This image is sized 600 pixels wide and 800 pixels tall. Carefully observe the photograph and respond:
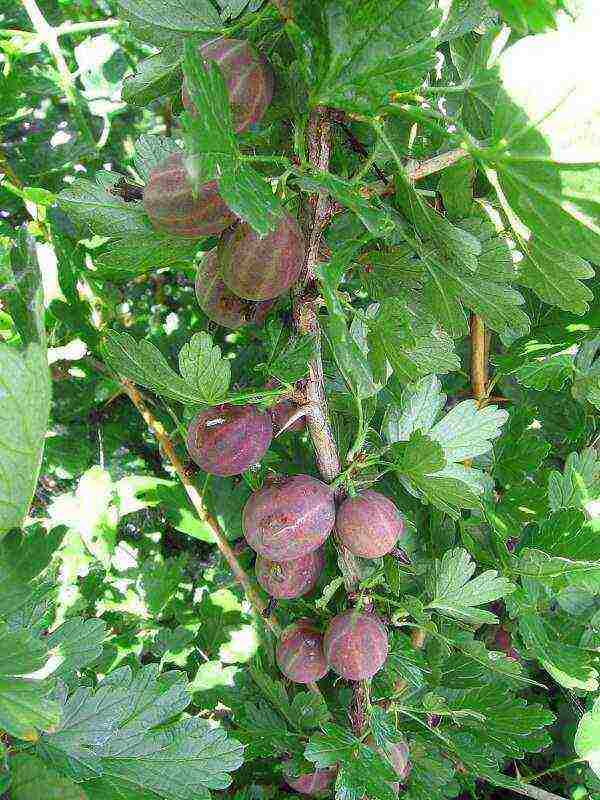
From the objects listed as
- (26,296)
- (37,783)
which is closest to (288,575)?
(37,783)

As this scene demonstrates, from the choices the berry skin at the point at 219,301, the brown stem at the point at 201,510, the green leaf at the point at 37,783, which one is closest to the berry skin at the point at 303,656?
the brown stem at the point at 201,510

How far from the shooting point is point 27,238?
0.68m

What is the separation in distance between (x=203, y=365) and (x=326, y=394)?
0.23 m

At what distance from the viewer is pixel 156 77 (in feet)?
2.11

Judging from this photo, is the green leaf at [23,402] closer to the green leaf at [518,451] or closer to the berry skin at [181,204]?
the berry skin at [181,204]

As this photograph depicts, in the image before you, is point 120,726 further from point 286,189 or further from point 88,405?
point 88,405

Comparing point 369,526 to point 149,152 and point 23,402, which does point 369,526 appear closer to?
point 23,402

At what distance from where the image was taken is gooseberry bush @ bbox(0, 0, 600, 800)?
537 millimetres

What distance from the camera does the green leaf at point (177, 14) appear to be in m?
0.63

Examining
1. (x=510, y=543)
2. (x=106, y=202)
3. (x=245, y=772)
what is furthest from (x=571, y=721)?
(x=106, y=202)

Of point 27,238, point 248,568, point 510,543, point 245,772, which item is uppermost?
point 27,238

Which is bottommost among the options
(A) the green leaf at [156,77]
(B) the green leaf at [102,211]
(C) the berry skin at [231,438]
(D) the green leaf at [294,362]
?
(C) the berry skin at [231,438]

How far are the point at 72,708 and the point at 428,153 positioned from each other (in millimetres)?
722

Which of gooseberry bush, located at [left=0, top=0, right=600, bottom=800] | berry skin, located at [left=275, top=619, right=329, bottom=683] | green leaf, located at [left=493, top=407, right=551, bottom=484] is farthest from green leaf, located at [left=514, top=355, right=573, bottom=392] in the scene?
berry skin, located at [left=275, top=619, right=329, bottom=683]
